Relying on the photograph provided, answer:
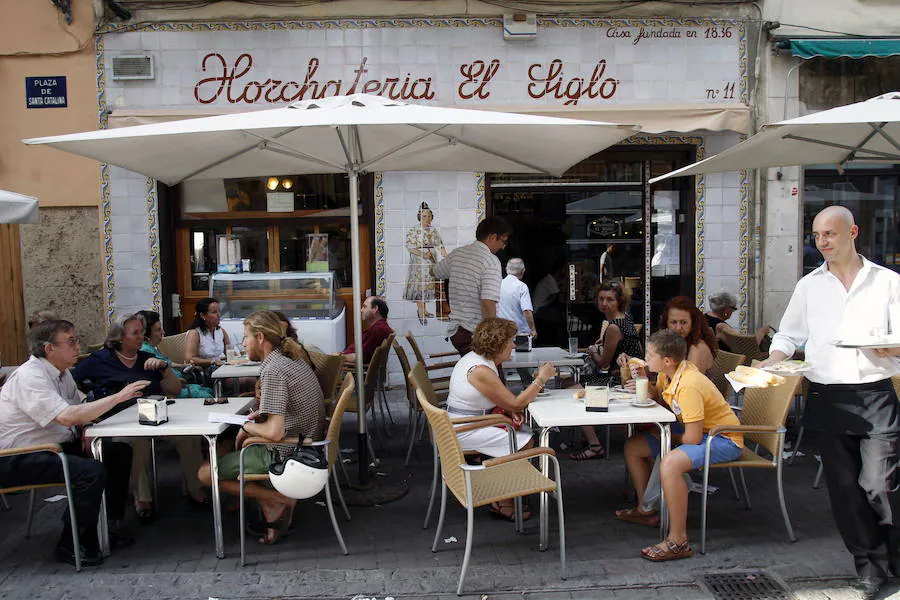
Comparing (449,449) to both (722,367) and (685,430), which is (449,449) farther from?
(722,367)

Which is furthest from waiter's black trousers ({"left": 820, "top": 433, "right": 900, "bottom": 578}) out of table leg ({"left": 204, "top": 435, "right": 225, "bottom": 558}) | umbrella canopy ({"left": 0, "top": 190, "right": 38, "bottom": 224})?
umbrella canopy ({"left": 0, "top": 190, "right": 38, "bottom": 224})

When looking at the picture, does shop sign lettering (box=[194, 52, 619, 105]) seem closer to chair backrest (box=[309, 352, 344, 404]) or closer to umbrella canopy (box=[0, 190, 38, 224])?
umbrella canopy (box=[0, 190, 38, 224])

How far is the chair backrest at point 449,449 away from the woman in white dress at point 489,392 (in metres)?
0.47

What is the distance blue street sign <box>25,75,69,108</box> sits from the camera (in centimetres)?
816

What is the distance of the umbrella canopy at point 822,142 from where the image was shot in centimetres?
433

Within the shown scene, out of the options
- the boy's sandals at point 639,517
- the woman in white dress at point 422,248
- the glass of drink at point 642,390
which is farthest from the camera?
the woman in white dress at point 422,248

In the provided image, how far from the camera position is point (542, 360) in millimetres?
→ 6164

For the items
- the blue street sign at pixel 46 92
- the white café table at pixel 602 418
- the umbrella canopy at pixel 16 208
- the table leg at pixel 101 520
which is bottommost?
the table leg at pixel 101 520

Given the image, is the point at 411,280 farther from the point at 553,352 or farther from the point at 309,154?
the point at 309,154

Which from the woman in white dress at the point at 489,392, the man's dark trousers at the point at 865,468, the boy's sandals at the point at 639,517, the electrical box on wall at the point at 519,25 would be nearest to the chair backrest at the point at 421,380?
the woman in white dress at the point at 489,392

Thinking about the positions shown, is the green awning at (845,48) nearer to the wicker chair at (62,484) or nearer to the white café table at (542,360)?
the white café table at (542,360)

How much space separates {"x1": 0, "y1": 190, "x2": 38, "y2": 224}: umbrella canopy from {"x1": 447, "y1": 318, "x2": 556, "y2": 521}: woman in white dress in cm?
353

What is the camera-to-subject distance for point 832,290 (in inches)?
144

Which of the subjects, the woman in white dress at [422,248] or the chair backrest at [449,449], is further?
the woman in white dress at [422,248]
